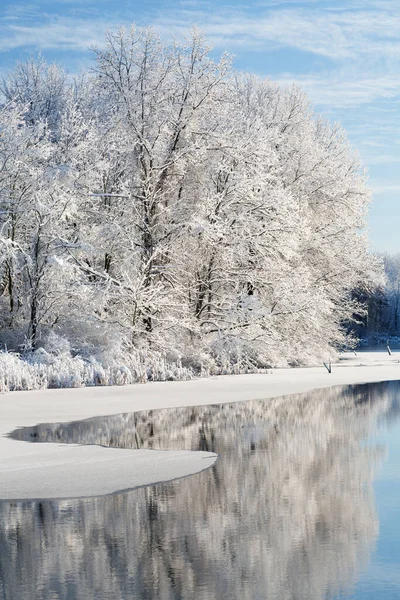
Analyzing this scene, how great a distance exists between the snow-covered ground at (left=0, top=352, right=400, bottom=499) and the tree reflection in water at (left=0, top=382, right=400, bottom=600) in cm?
44

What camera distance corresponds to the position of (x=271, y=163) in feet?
95.5

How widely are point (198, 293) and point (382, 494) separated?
808 inches

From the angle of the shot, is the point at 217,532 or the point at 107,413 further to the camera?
the point at 107,413

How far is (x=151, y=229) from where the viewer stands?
91.3ft

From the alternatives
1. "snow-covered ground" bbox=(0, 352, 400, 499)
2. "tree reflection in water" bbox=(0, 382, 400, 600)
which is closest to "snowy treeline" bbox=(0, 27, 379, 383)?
"snow-covered ground" bbox=(0, 352, 400, 499)

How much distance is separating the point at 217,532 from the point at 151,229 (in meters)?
21.2

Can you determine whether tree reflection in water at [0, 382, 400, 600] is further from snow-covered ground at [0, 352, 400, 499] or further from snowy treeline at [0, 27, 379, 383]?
snowy treeline at [0, 27, 379, 383]

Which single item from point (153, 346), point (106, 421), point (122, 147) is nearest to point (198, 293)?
point (153, 346)

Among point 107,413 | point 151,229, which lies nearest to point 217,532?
point 107,413

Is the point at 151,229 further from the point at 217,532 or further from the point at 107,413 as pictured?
the point at 217,532

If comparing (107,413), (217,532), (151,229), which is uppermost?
(151,229)

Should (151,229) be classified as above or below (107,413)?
above

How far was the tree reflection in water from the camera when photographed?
5.80 meters

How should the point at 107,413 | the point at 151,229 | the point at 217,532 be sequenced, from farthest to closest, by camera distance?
the point at 151,229, the point at 107,413, the point at 217,532
